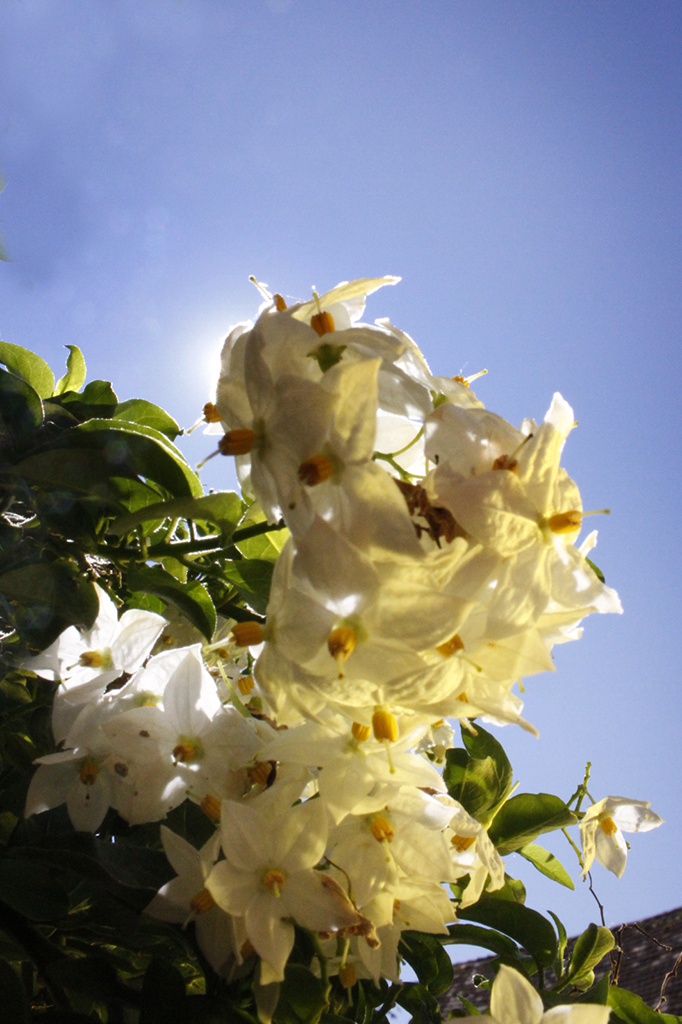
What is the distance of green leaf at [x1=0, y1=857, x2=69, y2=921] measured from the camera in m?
0.72

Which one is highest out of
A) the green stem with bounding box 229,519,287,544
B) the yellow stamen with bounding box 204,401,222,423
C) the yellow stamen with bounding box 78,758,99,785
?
the yellow stamen with bounding box 204,401,222,423

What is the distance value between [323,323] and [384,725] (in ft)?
1.23

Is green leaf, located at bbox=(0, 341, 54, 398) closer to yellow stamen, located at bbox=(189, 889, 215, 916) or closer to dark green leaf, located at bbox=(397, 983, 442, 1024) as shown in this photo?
yellow stamen, located at bbox=(189, 889, 215, 916)

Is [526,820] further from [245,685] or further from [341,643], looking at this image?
[341,643]

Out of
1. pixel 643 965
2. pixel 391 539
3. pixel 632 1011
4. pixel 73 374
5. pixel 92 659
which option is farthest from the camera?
pixel 643 965

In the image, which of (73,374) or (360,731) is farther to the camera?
(73,374)

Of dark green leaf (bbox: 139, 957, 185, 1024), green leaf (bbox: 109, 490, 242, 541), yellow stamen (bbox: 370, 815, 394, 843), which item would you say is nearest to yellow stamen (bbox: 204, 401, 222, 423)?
green leaf (bbox: 109, 490, 242, 541)

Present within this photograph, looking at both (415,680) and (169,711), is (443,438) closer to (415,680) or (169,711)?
(415,680)

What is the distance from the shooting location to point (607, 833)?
3.41ft

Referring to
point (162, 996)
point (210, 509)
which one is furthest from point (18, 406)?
point (162, 996)

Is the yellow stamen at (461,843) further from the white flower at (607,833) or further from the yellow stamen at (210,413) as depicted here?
the yellow stamen at (210,413)

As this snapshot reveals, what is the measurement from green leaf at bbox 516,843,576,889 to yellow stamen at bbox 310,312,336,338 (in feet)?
2.82

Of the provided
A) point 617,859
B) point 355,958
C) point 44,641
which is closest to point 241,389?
point 44,641

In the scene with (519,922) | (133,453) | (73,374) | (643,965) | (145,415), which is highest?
(73,374)
